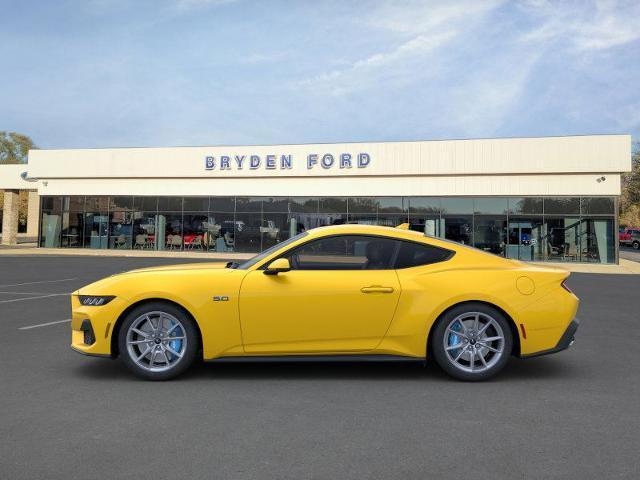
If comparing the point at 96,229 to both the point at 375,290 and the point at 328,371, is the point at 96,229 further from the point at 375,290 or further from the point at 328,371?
the point at 375,290

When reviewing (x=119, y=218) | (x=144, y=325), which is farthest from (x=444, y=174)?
(x=144, y=325)

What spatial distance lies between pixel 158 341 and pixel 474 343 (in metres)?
2.84

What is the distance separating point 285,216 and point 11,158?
6473 centimetres

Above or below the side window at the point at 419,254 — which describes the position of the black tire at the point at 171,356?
below

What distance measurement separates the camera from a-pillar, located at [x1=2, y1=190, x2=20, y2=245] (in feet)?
136

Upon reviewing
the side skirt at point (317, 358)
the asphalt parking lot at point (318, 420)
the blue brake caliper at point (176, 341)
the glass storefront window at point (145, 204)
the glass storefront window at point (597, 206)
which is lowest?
the asphalt parking lot at point (318, 420)

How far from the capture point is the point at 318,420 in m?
3.82

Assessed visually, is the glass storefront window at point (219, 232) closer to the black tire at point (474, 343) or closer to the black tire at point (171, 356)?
the black tire at point (171, 356)

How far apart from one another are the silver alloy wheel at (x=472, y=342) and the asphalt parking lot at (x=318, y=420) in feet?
0.70

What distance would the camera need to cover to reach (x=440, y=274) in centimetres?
496

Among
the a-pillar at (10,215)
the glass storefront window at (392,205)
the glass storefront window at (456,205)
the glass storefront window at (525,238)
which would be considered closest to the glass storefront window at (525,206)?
the glass storefront window at (525,238)

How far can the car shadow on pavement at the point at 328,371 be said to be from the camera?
5.04 metres

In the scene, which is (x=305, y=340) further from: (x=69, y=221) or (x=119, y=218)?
(x=69, y=221)

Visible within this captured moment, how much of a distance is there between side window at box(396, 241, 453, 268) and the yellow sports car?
0.10 m
